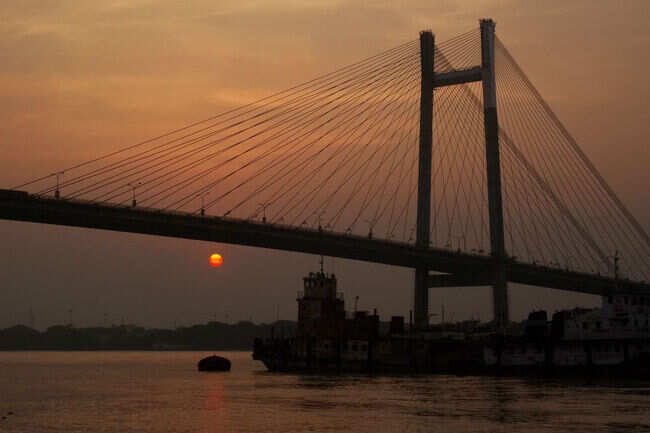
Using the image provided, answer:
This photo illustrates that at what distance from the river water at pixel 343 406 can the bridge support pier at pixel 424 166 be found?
14.2m

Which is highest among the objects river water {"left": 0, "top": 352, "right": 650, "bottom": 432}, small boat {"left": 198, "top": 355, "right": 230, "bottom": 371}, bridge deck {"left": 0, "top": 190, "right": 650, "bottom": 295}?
bridge deck {"left": 0, "top": 190, "right": 650, "bottom": 295}

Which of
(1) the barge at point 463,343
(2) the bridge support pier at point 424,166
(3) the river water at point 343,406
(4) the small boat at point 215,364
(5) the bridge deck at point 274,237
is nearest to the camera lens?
(3) the river water at point 343,406

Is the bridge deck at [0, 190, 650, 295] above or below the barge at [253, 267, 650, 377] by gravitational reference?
above

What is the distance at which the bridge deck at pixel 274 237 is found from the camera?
262 feet

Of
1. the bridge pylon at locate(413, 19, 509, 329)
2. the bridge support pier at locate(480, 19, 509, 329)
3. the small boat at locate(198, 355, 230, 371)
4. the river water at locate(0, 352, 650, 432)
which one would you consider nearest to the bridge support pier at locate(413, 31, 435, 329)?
the bridge pylon at locate(413, 19, 509, 329)

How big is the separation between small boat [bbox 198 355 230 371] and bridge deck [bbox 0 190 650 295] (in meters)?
21.6

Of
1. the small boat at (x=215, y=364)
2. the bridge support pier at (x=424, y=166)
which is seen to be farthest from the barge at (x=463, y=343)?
the small boat at (x=215, y=364)

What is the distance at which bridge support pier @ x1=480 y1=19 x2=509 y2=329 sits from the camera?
88.1 m

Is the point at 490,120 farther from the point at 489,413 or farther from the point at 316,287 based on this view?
the point at 489,413

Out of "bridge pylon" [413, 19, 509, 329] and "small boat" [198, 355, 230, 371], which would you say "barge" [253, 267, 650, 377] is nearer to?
"bridge pylon" [413, 19, 509, 329]

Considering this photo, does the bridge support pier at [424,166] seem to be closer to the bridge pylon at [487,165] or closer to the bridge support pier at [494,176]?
the bridge pylon at [487,165]

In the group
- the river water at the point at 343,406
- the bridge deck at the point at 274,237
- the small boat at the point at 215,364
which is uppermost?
the bridge deck at the point at 274,237

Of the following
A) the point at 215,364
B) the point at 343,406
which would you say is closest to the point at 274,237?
the point at 215,364

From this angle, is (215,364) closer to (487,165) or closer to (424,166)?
(424,166)
